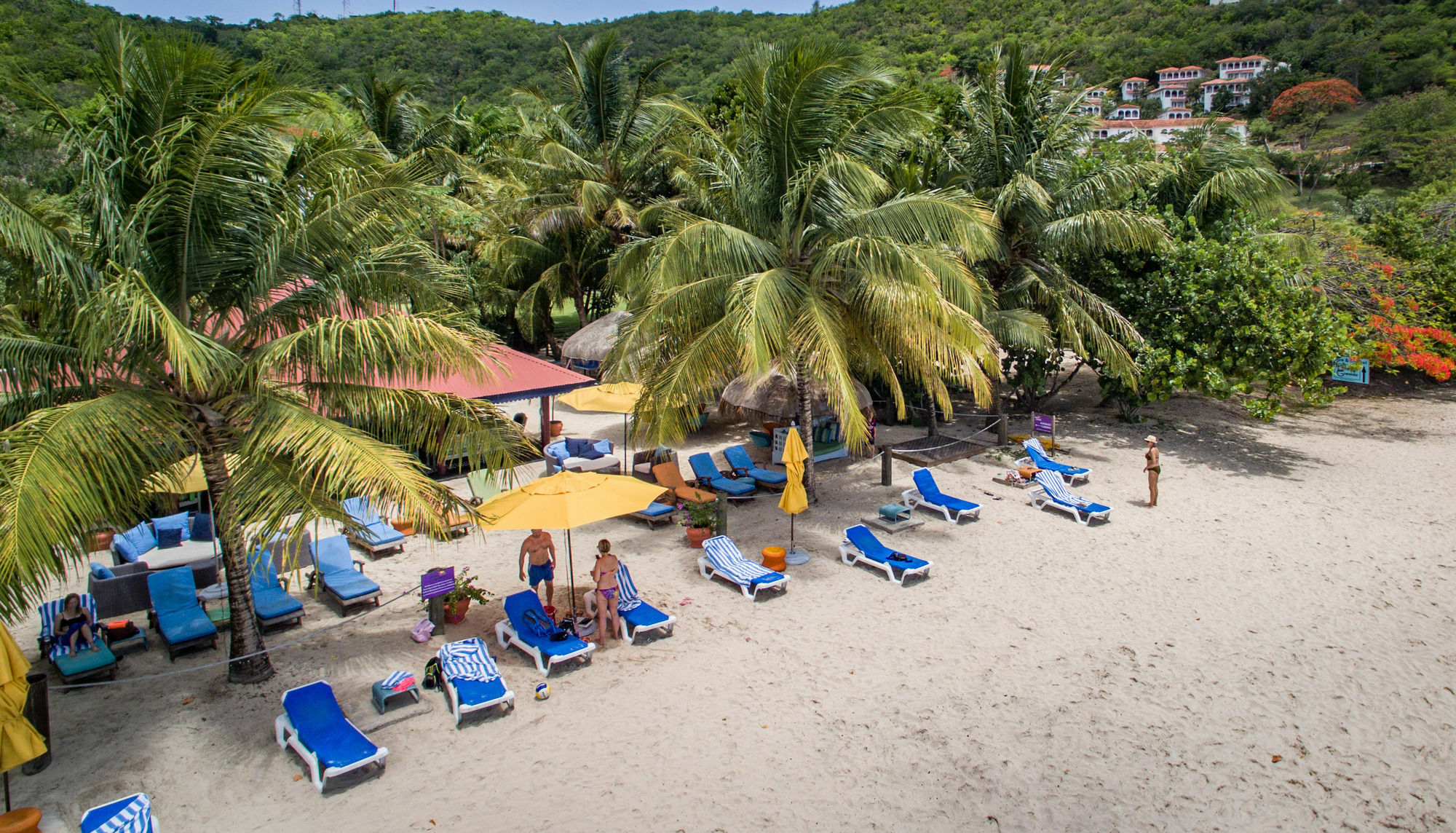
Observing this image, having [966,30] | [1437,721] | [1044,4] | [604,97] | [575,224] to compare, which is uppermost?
[1044,4]

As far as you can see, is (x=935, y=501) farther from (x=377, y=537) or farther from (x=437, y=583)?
(x=377, y=537)

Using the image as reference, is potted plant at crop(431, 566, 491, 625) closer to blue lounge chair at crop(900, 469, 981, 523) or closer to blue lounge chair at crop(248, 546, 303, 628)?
blue lounge chair at crop(248, 546, 303, 628)

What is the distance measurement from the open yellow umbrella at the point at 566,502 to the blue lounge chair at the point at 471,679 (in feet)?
3.62

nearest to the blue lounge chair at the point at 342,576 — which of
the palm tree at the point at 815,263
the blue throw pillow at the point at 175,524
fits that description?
the blue throw pillow at the point at 175,524

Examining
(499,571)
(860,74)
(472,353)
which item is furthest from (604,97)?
(472,353)

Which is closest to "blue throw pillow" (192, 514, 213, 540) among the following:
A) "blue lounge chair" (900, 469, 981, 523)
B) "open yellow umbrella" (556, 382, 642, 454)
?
"open yellow umbrella" (556, 382, 642, 454)

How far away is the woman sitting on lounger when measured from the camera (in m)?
7.54

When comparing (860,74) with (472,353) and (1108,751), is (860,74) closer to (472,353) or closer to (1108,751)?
(472,353)

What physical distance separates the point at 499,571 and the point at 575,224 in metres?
13.1

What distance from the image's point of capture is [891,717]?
6969mm

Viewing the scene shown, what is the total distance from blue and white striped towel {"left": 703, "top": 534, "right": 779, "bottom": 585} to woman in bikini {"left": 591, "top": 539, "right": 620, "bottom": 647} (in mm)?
1649

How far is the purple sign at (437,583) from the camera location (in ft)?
28.1

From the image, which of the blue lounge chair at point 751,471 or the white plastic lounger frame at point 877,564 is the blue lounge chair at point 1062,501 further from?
the blue lounge chair at point 751,471

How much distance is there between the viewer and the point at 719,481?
1323 cm
